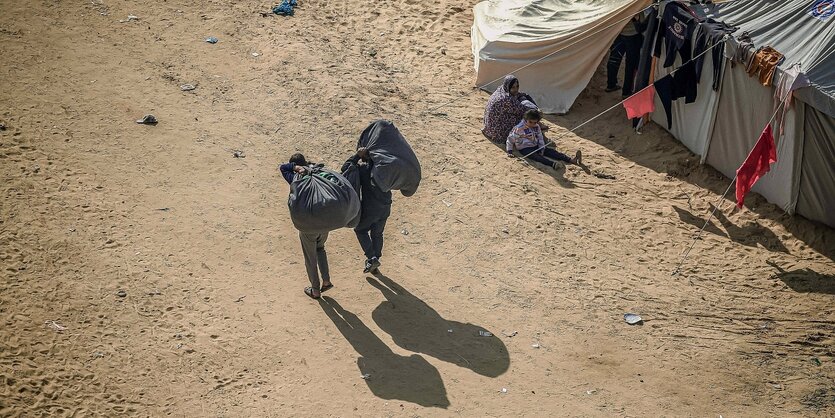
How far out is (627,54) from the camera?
10.6 m

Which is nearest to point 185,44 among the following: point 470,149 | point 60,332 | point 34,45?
point 34,45

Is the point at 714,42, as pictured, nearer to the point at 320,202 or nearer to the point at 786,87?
the point at 786,87

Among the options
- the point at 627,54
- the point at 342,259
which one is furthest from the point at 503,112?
the point at 342,259

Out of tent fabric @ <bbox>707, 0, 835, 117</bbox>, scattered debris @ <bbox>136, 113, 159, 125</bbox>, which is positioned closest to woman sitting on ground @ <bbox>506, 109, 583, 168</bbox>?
tent fabric @ <bbox>707, 0, 835, 117</bbox>

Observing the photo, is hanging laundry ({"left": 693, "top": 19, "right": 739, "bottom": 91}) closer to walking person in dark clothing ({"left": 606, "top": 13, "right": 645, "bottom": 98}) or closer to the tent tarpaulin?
walking person in dark clothing ({"left": 606, "top": 13, "right": 645, "bottom": 98})

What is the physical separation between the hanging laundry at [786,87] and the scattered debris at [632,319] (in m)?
2.81

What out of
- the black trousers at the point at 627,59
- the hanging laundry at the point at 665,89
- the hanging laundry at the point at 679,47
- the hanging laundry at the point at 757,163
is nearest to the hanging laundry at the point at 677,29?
the hanging laundry at the point at 679,47

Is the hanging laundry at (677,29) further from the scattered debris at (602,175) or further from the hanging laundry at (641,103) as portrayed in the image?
the scattered debris at (602,175)

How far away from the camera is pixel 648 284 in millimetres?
7660

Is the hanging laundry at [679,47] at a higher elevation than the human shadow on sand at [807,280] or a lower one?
higher

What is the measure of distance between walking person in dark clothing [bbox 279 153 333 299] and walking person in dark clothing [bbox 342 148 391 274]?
366 mm

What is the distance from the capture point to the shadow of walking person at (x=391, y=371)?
5902 millimetres

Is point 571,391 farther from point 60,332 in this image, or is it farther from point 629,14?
point 629,14

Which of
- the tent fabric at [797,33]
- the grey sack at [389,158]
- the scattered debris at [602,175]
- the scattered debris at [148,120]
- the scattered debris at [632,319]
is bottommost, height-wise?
the scattered debris at [148,120]
